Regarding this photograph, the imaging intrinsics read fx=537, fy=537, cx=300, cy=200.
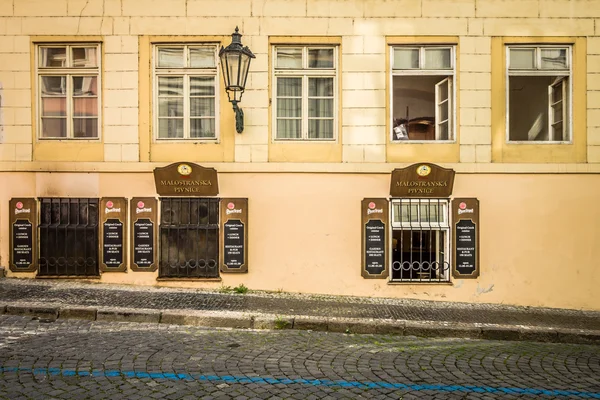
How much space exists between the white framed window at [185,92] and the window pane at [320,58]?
190 centimetres

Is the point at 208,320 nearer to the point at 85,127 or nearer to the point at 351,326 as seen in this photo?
the point at 351,326

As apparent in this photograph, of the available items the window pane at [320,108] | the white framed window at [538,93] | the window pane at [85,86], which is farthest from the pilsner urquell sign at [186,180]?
the white framed window at [538,93]

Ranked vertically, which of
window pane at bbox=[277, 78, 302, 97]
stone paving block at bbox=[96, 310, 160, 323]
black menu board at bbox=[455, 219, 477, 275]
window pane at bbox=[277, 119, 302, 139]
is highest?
window pane at bbox=[277, 78, 302, 97]

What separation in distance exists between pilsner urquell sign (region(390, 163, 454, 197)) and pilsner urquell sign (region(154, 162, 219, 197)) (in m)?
3.53

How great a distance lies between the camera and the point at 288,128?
1075cm

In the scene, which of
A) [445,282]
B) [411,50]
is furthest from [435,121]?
[445,282]

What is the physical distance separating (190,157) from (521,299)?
706cm

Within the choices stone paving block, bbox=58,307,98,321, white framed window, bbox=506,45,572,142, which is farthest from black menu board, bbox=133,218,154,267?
white framed window, bbox=506,45,572,142

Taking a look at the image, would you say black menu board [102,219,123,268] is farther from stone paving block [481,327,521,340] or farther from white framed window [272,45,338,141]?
stone paving block [481,327,521,340]

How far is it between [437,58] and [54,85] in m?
7.74

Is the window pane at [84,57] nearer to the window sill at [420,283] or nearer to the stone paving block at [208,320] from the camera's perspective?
the stone paving block at [208,320]

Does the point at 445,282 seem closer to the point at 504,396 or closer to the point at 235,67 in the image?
the point at 504,396

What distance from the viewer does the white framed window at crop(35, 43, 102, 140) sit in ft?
35.4

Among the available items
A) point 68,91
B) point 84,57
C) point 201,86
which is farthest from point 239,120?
point 68,91
